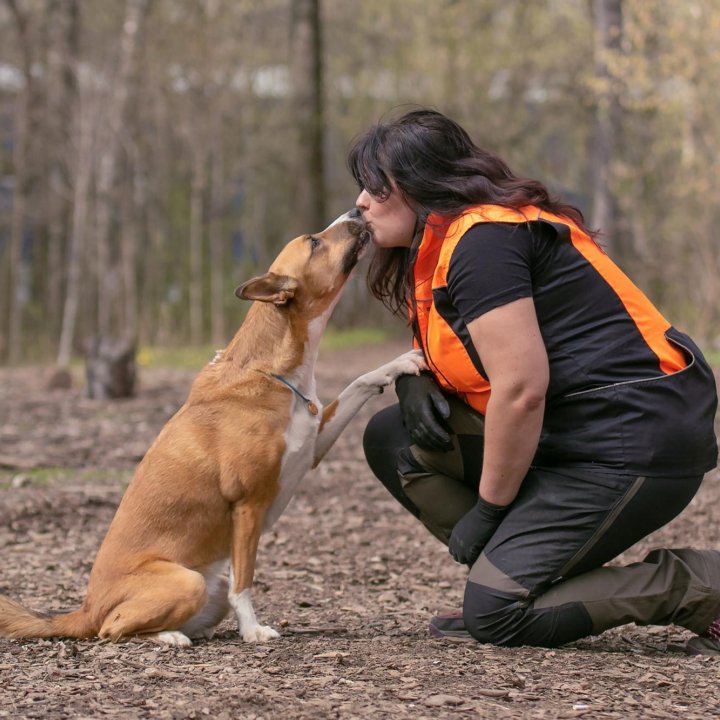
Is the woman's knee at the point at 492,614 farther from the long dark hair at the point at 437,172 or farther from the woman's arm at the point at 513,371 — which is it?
the long dark hair at the point at 437,172

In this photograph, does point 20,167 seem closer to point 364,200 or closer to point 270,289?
point 270,289

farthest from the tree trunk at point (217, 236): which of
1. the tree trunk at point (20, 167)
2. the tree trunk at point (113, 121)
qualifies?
the tree trunk at point (20, 167)

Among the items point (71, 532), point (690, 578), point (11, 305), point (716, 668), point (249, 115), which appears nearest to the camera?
point (716, 668)

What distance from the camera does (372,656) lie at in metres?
3.51

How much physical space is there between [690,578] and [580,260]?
1118mm

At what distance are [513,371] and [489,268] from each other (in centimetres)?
32

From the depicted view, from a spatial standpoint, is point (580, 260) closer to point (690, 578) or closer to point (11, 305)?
point (690, 578)

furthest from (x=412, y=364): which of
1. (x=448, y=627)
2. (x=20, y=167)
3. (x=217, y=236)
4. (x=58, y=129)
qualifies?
(x=217, y=236)

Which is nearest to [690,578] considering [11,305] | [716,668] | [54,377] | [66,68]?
[716,668]

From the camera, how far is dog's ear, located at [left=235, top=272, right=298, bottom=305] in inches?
160

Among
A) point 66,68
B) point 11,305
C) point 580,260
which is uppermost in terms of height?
point 66,68

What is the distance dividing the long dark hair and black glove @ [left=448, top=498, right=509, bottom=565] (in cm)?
89

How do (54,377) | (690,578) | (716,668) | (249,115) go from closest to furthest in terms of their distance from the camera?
(716,668)
(690,578)
(54,377)
(249,115)

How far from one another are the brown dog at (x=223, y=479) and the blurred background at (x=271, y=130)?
11.5 m
